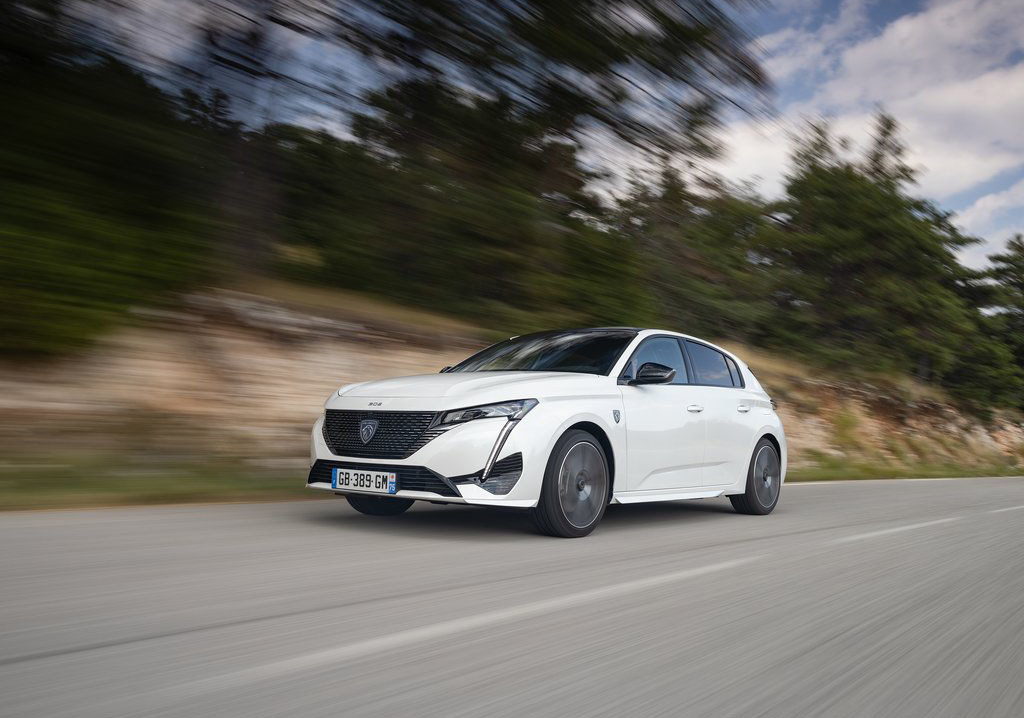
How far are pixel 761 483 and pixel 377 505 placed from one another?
146 inches

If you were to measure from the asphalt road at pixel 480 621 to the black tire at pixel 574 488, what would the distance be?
18 cm

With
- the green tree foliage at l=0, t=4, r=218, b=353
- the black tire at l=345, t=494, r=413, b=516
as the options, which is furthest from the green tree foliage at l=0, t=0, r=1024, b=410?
the black tire at l=345, t=494, r=413, b=516

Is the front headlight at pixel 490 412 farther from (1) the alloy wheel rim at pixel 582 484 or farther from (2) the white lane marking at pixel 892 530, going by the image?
(2) the white lane marking at pixel 892 530

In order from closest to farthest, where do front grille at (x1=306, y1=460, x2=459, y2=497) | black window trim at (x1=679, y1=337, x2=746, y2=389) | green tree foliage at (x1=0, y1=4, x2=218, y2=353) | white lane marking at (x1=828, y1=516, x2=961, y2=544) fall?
front grille at (x1=306, y1=460, x2=459, y2=497)
white lane marking at (x1=828, y1=516, x2=961, y2=544)
black window trim at (x1=679, y1=337, x2=746, y2=389)
green tree foliage at (x1=0, y1=4, x2=218, y2=353)

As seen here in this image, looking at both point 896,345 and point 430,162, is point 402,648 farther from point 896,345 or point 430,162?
point 896,345

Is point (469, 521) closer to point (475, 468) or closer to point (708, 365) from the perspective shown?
point (475, 468)

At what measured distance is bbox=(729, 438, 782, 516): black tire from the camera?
9.12 metres

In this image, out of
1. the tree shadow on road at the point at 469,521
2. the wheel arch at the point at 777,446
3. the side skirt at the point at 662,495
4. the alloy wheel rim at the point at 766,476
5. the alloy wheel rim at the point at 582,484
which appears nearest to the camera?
the alloy wheel rim at the point at 582,484

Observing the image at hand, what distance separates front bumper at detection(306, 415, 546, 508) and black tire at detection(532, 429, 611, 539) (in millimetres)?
152

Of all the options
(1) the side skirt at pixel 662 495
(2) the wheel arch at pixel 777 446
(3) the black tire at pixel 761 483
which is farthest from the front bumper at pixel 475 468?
(2) the wheel arch at pixel 777 446

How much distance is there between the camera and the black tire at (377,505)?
7.54m

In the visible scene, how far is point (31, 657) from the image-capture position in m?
3.34

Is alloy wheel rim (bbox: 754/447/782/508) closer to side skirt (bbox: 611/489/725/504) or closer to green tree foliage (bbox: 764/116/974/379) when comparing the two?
side skirt (bbox: 611/489/725/504)

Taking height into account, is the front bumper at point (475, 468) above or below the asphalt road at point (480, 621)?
above
